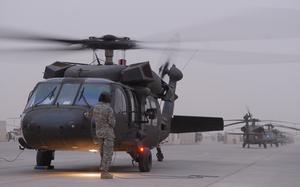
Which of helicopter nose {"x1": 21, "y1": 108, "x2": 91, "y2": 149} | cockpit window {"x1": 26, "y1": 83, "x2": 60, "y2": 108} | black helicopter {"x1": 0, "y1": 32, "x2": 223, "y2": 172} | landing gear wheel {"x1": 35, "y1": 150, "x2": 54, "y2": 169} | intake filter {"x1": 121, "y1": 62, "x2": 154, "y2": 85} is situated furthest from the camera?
landing gear wheel {"x1": 35, "y1": 150, "x2": 54, "y2": 169}

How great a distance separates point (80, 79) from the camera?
12211mm

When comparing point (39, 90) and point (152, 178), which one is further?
point (39, 90)

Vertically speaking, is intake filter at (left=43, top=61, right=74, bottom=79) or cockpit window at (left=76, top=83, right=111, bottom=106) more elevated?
intake filter at (left=43, top=61, right=74, bottom=79)

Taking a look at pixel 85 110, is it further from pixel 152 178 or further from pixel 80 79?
pixel 152 178

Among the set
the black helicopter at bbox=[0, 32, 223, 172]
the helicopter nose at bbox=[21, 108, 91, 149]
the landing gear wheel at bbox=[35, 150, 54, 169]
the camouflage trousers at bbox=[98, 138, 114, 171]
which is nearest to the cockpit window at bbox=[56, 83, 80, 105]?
the black helicopter at bbox=[0, 32, 223, 172]

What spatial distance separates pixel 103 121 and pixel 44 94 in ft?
6.50

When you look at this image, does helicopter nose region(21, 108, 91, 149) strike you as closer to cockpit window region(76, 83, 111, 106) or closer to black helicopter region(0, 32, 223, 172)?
black helicopter region(0, 32, 223, 172)

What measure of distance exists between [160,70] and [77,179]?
7670 millimetres

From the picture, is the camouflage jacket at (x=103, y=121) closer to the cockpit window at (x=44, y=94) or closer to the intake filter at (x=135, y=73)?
the cockpit window at (x=44, y=94)

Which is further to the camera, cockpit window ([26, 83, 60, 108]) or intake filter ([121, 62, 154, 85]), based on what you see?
intake filter ([121, 62, 154, 85])

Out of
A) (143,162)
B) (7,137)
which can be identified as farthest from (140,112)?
(7,137)

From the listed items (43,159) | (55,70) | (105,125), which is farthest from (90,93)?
(43,159)

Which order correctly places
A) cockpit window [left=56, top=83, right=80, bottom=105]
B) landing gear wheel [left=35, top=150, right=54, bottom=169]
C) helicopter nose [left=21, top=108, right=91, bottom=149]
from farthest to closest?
landing gear wheel [left=35, top=150, right=54, bottom=169] → cockpit window [left=56, top=83, right=80, bottom=105] → helicopter nose [left=21, top=108, right=91, bottom=149]

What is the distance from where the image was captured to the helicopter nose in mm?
11156
